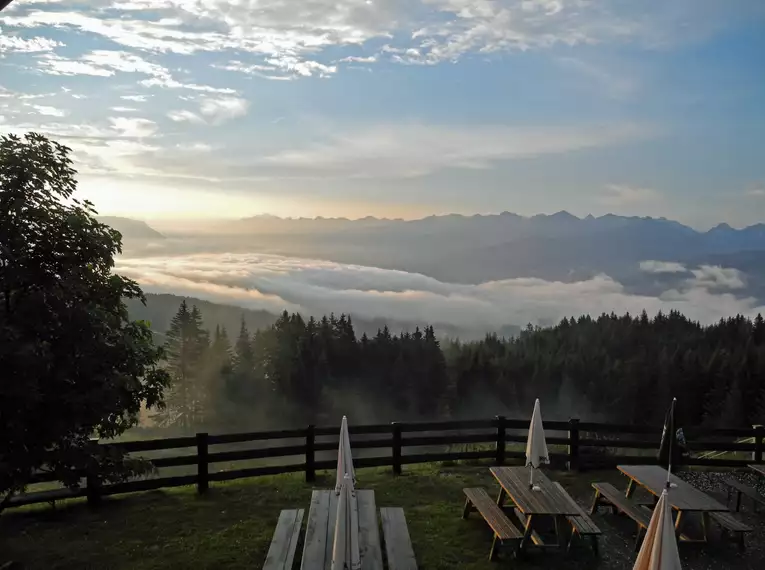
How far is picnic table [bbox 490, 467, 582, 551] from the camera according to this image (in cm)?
790

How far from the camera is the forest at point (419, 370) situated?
4472cm

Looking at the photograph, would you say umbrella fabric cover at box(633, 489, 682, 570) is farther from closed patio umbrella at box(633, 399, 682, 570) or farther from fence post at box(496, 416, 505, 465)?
fence post at box(496, 416, 505, 465)

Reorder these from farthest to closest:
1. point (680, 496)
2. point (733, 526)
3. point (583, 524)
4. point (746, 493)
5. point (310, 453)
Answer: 1. point (310, 453)
2. point (746, 493)
3. point (680, 496)
4. point (733, 526)
5. point (583, 524)

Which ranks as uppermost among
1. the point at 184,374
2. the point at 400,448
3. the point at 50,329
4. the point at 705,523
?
the point at 50,329

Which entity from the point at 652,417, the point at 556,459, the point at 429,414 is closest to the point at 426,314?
the point at 429,414

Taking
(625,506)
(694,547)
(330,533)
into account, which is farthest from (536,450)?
(330,533)

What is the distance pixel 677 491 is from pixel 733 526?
84 cm

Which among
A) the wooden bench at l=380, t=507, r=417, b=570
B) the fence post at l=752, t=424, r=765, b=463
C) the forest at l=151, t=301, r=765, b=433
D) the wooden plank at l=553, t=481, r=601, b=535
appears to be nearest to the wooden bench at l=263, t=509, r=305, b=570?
the wooden bench at l=380, t=507, r=417, b=570

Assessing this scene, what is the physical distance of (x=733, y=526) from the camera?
8570 mm

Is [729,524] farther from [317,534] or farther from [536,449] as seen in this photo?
[317,534]

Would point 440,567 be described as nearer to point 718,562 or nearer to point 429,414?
point 718,562

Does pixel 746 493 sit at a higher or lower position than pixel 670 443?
lower

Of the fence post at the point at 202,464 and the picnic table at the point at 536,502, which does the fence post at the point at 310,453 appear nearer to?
the fence post at the point at 202,464

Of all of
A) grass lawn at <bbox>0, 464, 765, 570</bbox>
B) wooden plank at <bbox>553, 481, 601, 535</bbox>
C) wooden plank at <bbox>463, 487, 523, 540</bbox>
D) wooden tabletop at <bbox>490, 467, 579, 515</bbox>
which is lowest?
grass lawn at <bbox>0, 464, 765, 570</bbox>
